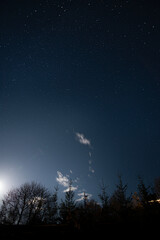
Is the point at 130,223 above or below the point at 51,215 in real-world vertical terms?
below

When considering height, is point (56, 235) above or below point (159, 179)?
below

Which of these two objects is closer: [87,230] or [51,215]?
[87,230]

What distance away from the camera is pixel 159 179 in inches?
1545

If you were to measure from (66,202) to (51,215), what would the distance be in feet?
27.2

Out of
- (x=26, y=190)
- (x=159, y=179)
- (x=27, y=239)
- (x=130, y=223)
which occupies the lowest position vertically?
(x=27, y=239)

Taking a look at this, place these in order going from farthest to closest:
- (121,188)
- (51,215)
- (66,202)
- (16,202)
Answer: (16,202) → (51,215) → (66,202) → (121,188)

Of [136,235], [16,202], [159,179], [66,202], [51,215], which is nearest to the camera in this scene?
[136,235]

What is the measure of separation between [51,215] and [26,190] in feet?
37.1

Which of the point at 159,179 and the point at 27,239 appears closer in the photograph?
the point at 27,239

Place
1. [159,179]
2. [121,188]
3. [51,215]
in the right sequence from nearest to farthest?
1. [121,188]
2. [51,215]
3. [159,179]

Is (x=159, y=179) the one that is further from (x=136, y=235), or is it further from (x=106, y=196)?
(x=136, y=235)

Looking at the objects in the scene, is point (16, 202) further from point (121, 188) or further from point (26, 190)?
point (121, 188)

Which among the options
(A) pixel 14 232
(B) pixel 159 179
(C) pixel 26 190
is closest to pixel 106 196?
(A) pixel 14 232

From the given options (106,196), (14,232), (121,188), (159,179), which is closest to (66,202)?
(106,196)
